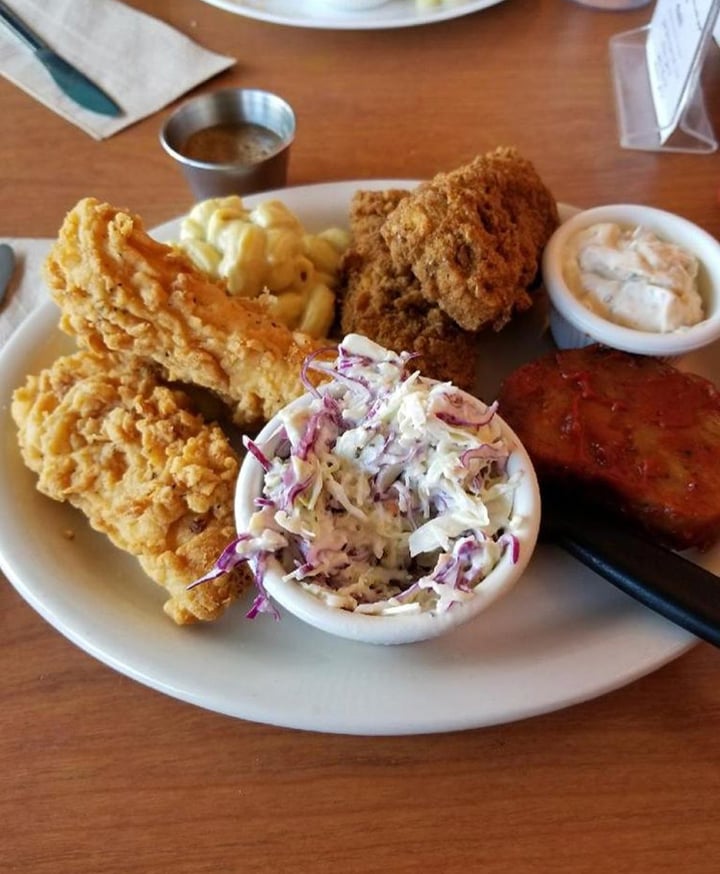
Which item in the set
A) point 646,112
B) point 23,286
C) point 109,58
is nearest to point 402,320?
point 23,286

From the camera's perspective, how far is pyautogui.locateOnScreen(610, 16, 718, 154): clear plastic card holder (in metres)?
1.93

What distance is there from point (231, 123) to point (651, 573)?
4.35ft

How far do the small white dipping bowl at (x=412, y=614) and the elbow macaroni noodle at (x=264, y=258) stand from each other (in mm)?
491

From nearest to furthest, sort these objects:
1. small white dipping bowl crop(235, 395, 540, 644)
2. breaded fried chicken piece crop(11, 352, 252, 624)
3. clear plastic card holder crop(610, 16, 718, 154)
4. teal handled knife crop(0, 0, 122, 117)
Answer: small white dipping bowl crop(235, 395, 540, 644)
breaded fried chicken piece crop(11, 352, 252, 624)
clear plastic card holder crop(610, 16, 718, 154)
teal handled knife crop(0, 0, 122, 117)

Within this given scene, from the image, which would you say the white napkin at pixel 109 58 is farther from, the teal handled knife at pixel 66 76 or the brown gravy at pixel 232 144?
the brown gravy at pixel 232 144

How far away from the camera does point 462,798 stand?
3.37 feet

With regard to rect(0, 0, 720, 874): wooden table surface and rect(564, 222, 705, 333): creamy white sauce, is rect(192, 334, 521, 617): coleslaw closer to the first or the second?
rect(0, 0, 720, 874): wooden table surface

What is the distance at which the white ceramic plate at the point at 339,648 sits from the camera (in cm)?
102

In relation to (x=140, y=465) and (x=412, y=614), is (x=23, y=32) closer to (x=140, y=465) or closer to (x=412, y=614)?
(x=140, y=465)

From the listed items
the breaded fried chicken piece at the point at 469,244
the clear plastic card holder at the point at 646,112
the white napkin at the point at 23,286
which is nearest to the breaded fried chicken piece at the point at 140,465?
the white napkin at the point at 23,286

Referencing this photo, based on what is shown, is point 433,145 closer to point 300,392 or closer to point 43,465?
point 300,392

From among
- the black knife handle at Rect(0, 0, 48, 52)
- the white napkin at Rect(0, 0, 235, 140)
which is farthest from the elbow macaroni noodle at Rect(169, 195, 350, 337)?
the black knife handle at Rect(0, 0, 48, 52)

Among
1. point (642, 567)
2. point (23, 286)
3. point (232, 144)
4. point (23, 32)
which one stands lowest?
point (642, 567)

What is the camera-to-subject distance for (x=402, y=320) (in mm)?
1404
